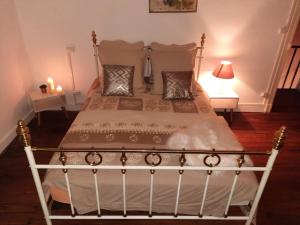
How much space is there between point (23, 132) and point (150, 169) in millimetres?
790

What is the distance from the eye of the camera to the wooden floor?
201cm

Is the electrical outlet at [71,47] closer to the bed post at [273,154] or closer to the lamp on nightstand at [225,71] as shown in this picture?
the lamp on nightstand at [225,71]

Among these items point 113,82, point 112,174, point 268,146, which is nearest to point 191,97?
point 113,82

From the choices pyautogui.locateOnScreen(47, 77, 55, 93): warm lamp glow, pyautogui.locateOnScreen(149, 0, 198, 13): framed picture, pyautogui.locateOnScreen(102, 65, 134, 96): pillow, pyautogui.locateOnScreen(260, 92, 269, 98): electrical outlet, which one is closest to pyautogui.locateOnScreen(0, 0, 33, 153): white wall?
pyautogui.locateOnScreen(47, 77, 55, 93): warm lamp glow

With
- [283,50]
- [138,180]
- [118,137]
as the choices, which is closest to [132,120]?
[118,137]

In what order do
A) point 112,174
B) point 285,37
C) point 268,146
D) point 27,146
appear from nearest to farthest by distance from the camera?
point 27,146 < point 112,174 < point 268,146 < point 285,37

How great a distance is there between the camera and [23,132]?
1.31 metres

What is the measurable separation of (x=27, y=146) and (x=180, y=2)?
2.56 metres

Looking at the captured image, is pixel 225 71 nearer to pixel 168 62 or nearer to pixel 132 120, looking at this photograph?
pixel 168 62

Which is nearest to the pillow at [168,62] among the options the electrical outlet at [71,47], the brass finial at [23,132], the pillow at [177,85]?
the pillow at [177,85]

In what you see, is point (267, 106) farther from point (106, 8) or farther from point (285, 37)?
point (106, 8)

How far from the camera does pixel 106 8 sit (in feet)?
9.78

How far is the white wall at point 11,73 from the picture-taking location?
9.14ft

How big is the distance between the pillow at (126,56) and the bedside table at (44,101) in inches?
35.4
